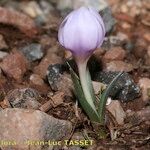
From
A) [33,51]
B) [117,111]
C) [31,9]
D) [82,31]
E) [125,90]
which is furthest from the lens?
[31,9]

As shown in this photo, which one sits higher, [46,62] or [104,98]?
[46,62]

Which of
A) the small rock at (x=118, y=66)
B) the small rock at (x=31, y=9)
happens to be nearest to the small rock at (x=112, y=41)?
the small rock at (x=118, y=66)

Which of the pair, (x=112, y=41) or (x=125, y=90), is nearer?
(x=125, y=90)

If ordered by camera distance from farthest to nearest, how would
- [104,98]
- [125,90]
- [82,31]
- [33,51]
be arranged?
[33,51]
[125,90]
[104,98]
[82,31]

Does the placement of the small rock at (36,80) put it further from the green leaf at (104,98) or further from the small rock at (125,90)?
the green leaf at (104,98)

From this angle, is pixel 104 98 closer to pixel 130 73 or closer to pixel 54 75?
pixel 54 75

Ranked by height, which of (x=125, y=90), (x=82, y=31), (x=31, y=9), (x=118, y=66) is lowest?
(x=125, y=90)

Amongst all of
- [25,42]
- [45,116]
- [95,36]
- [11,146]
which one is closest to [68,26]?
[95,36]

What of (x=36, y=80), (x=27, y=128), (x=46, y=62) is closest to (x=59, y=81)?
(x=36, y=80)
